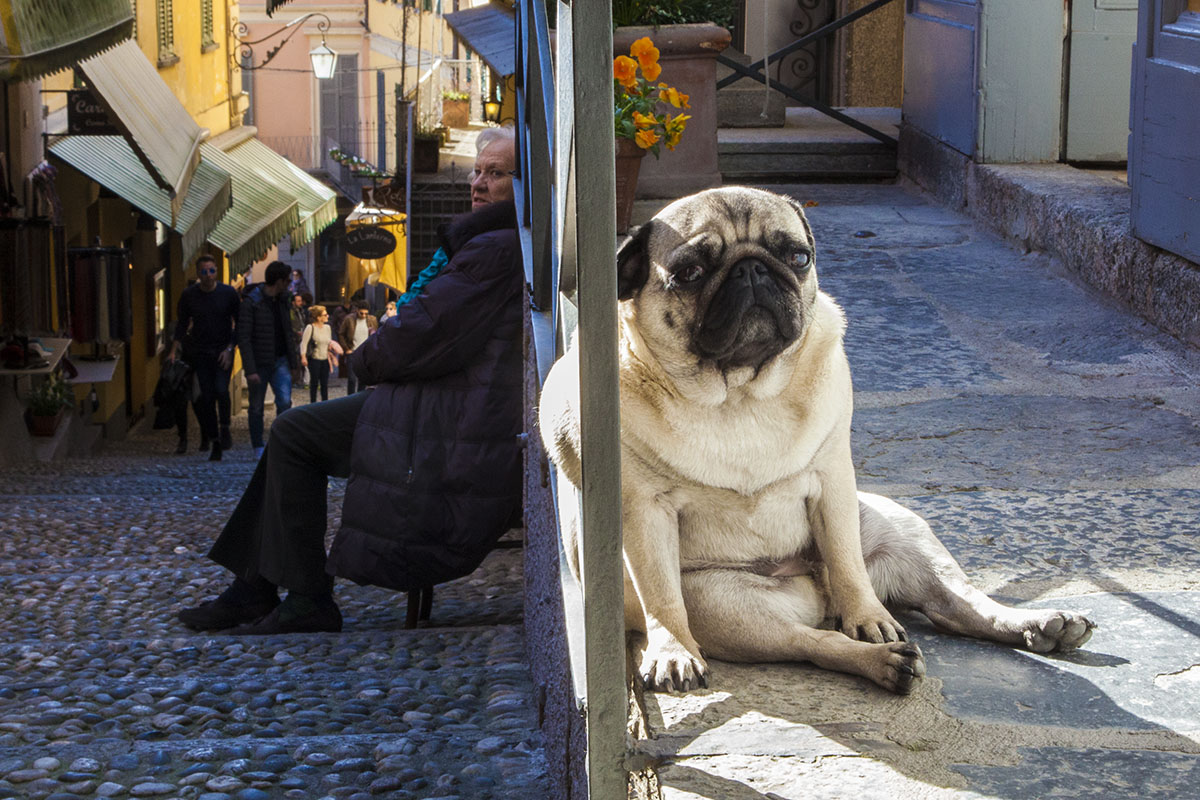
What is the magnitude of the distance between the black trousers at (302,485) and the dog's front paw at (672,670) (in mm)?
2513

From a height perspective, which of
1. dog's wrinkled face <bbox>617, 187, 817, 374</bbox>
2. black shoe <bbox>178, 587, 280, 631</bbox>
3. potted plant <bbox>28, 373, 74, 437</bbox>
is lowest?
potted plant <bbox>28, 373, 74, 437</bbox>

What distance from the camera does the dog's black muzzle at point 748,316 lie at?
249 cm

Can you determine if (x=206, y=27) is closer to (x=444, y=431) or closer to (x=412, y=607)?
(x=412, y=607)

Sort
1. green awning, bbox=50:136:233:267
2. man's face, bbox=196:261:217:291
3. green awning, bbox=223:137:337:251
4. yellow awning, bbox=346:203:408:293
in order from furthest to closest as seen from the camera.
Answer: yellow awning, bbox=346:203:408:293
green awning, bbox=223:137:337:251
man's face, bbox=196:261:217:291
green awning, bbox=50:136:233:267

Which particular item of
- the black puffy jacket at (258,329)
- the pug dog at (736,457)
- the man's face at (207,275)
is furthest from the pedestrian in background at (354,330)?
the pug dog at (736,457)

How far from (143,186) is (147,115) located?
4.70 feet

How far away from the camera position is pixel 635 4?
298 inches

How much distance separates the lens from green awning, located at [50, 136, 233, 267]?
40.4 feet

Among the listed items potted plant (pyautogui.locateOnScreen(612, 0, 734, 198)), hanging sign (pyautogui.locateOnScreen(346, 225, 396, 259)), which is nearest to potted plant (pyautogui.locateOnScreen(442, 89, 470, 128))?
hanging sign (pyautogui.locateOnScreen(346, 225, 396, 259))

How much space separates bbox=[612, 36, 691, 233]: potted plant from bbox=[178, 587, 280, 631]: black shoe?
2280 mm

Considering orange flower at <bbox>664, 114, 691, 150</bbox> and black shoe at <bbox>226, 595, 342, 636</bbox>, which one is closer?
black shoe at <bbox>226, 595, 342, 636</bbox>

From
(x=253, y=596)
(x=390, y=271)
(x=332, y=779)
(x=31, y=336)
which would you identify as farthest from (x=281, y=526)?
(x=390, y=271)

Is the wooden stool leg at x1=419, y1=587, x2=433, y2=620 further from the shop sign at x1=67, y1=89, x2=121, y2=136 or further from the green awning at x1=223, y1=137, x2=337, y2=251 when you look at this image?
the green awning at x1=223, y1=137, x2=337, y2=251

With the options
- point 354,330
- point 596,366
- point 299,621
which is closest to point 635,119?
point 299,621
